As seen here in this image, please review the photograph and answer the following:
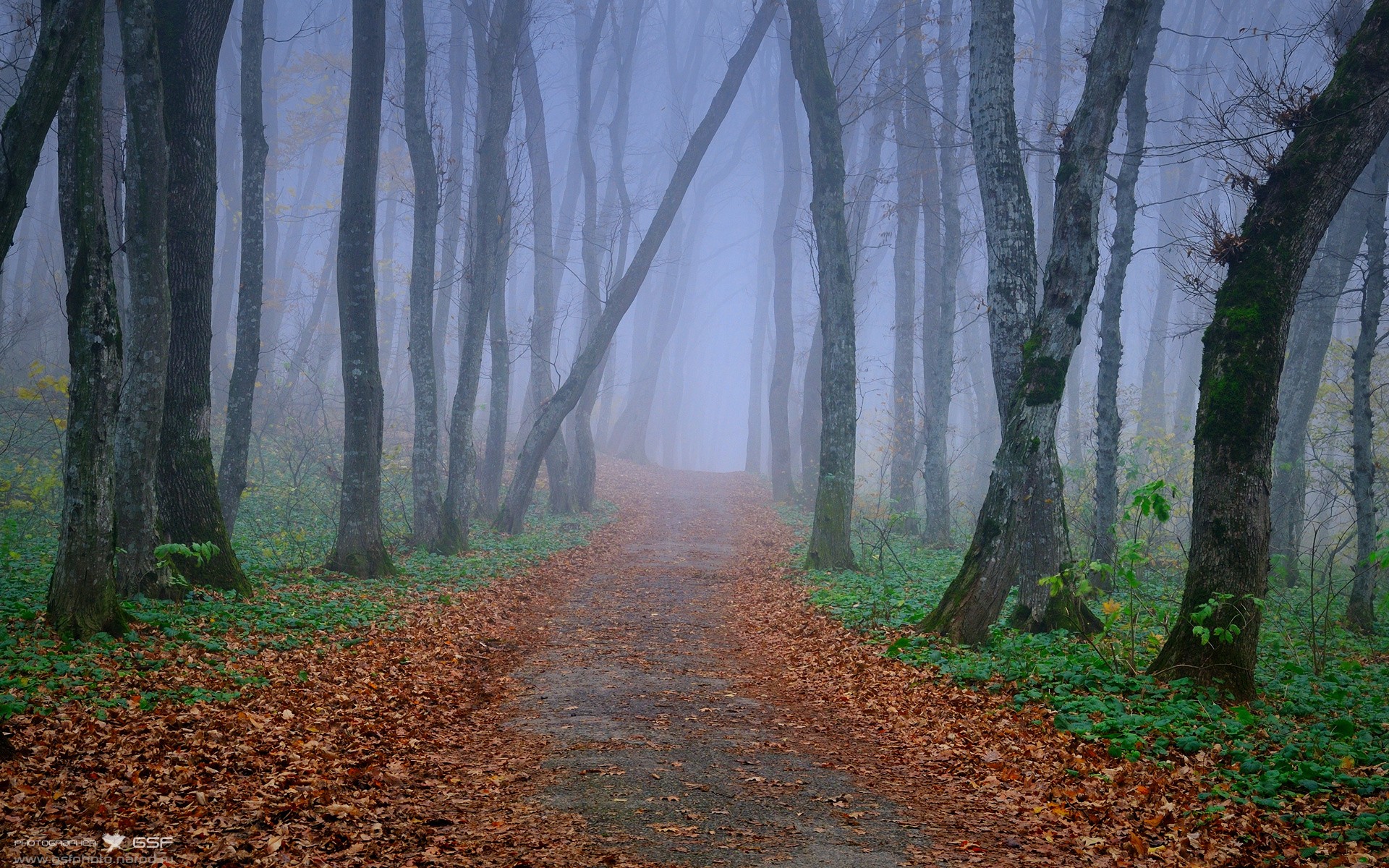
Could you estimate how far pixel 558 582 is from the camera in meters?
12.3

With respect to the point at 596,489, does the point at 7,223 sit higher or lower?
higher

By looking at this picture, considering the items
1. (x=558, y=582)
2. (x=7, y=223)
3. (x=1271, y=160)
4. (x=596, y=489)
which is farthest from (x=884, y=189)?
(x=7, y=223)

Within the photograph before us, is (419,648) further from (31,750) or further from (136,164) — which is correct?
(136,164)

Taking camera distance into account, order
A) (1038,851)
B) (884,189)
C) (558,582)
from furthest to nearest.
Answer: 1. (884,189)
2. (558,582)
3. (1038,851)

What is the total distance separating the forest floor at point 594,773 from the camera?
3.77 m

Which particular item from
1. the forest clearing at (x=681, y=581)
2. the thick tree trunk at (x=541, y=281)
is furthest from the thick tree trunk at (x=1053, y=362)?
the thick tree trunk at (x=541, y=281)

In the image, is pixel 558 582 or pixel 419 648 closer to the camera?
pixel 419 648

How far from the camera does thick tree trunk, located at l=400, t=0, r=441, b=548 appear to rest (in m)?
13.6

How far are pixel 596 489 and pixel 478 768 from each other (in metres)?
21.6

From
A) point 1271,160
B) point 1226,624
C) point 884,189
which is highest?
point 884,189

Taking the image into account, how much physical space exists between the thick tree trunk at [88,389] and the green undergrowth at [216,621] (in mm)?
268

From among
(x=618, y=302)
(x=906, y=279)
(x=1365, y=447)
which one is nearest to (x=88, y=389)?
(x=1365, y=447)

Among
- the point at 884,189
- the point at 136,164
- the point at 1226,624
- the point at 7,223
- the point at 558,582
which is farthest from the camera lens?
the point at 884,189

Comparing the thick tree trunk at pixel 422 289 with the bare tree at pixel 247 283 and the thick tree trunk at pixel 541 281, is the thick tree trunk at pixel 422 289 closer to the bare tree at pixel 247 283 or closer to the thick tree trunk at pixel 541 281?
the bare tree at pixel 247 283
